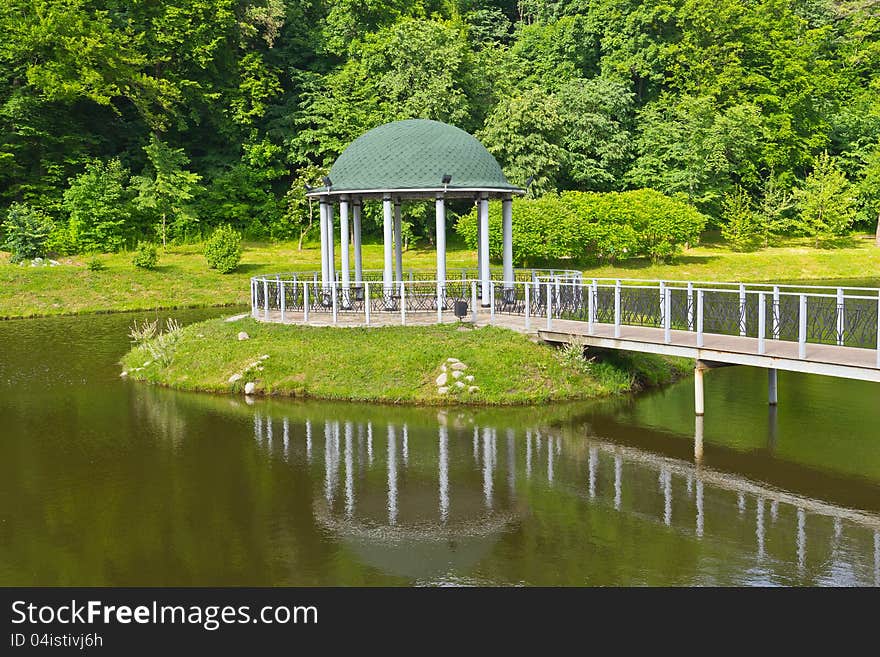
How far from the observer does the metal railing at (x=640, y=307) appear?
19.2m

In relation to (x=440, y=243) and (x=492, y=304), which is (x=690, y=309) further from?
(x=440, y=243)

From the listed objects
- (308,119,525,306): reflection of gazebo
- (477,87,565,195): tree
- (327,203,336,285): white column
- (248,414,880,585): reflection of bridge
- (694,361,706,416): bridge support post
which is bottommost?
(248,414,880,585): reflection of bridge

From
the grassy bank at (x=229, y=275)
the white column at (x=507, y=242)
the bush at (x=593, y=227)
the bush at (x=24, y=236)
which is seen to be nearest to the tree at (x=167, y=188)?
the grassy bank at (x=229, y=275)

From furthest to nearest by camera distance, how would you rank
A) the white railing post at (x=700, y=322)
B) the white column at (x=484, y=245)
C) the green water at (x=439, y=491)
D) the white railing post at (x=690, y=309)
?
the white column at (x=484, y=245) → the white railing post at (x=690, y=309) → the white railing post at (x=700, y=322) → the green water at (x=439, y=491)

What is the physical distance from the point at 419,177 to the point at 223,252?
1041 inches

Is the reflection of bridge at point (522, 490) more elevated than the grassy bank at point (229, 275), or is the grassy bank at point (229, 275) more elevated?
the grassy bank at point (229, 275)

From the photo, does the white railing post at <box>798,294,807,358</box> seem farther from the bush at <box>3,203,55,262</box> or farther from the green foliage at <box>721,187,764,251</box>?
the green foliage at <box>721,187,764,251</box>

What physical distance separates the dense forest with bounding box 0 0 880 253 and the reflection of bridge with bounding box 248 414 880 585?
1499 inches

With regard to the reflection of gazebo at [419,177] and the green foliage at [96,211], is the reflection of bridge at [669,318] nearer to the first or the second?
the reflection of gazebo at [419,177]

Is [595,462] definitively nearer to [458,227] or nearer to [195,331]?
[195,331]

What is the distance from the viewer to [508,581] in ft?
37.4

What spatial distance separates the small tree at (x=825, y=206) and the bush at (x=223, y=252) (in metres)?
39.5

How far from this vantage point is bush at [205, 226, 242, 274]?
50250mm

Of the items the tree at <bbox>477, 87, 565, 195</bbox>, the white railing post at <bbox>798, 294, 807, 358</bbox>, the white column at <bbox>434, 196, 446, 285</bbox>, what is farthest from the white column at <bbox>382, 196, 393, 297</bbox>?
the tree at <bbox>477, 87, 565, 195</bbox>
